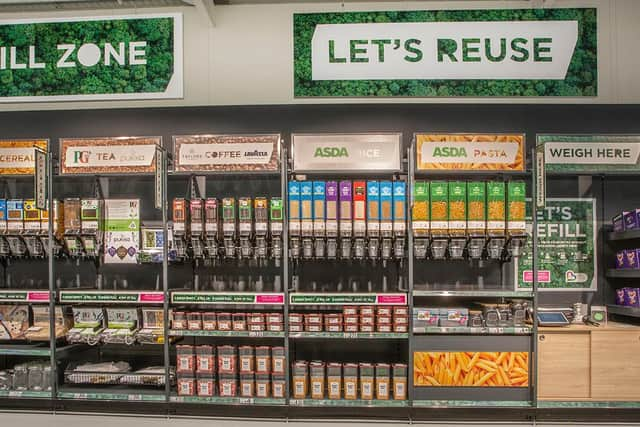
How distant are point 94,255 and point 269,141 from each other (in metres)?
1.97

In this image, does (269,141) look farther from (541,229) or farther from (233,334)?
(541,229)

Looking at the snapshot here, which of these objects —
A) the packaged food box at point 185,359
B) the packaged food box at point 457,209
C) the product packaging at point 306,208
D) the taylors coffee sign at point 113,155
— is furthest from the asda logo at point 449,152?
the packaged food box at point 185,359

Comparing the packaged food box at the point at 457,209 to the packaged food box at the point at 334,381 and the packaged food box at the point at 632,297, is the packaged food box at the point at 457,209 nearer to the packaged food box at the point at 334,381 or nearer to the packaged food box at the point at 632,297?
the packaged food box at the point at 334,381

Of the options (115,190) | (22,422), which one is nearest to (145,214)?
(115,190)

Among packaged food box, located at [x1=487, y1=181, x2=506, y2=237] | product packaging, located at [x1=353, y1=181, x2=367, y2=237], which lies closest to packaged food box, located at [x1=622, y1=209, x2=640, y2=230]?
packaged food box, located at [x1=487, y1=181, x2=506, y2=237]

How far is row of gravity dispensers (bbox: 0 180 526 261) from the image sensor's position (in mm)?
3996

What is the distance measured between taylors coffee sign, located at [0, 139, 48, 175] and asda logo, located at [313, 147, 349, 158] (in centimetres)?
259

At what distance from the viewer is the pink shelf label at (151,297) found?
413cm

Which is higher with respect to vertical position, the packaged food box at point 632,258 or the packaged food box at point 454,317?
the packaged food box at point 632,258

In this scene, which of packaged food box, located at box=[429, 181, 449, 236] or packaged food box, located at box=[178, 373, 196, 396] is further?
packaged food box, located at box=[178, 373, 196, 396]

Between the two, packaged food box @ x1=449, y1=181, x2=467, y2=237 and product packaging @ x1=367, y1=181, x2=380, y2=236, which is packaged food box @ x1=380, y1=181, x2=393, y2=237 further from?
packaged food box @ x1=449, y1=181, x2=467, y2=237

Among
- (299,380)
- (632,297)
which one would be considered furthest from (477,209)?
(299,380)

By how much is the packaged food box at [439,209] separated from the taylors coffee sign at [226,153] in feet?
4.60

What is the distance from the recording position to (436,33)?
15.4 feet
